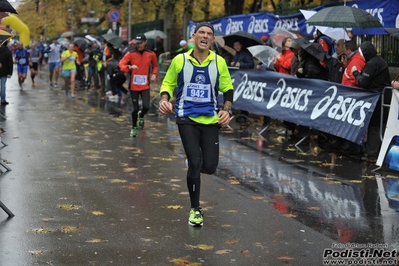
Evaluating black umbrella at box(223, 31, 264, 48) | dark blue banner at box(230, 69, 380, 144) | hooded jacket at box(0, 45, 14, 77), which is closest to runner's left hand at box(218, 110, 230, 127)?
dark blue banner at box(230, 69, 380, 144)

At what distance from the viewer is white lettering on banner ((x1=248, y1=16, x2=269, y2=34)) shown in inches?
891

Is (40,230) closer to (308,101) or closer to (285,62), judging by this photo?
(308,101)

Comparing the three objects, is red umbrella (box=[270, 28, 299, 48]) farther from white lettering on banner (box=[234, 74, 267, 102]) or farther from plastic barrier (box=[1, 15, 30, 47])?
plastic barrier (box=[1, 15, 30, 47])

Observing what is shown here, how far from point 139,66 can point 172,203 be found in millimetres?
7787

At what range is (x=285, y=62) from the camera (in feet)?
57.7

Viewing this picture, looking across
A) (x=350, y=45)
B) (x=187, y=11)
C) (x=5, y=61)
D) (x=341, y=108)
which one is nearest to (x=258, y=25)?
(x=5, y=61)

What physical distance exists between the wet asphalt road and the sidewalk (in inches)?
0.5

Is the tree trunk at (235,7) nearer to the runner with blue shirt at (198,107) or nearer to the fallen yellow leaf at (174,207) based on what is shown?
the fallen yellow leaf at (174,207)

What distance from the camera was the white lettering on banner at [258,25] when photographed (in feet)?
74.3

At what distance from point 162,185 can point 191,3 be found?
24.5 meters

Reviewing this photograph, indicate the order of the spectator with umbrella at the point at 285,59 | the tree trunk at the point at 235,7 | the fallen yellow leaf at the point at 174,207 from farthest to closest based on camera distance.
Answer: the tree trunk at the point at 235,7, the spectator with umbrella at the point at 285,59, the fallen yellow leaf at the point at 174,207

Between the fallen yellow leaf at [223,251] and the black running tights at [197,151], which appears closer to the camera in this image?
the fallen yellow leaf at [223,251]

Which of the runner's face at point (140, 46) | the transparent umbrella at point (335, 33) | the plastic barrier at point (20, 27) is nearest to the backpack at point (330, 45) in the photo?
the transparent umbrella at point (335, 33)

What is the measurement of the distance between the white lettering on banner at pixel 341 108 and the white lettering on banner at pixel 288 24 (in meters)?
5.63
